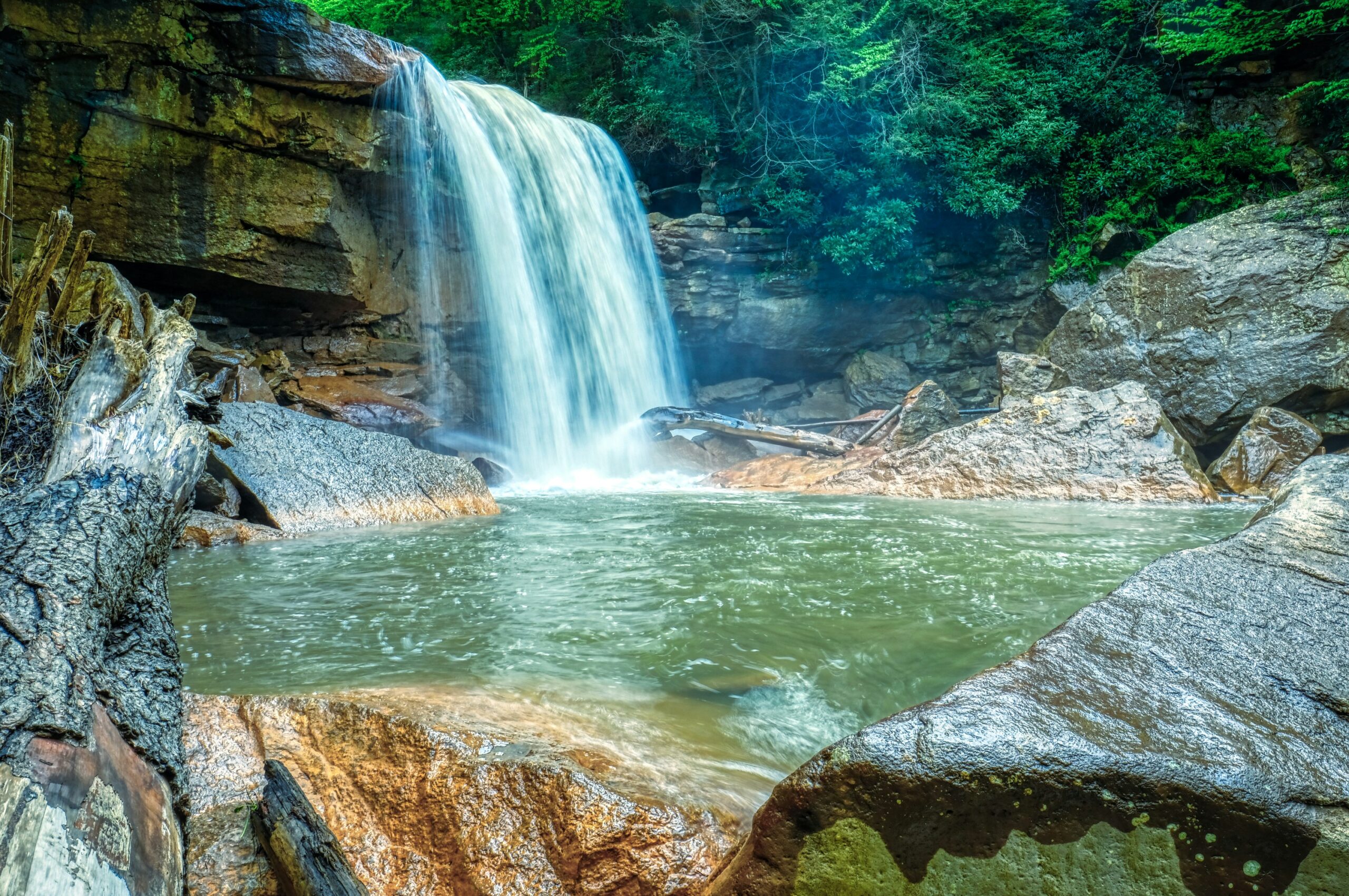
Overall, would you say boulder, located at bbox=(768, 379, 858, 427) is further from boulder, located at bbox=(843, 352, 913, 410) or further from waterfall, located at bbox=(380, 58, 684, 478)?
waterfall, located at bbox=(380, 58, 684, 478)

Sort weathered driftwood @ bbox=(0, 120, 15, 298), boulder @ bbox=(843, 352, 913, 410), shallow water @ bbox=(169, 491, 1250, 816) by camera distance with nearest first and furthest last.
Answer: shallow water @ bbox=(169, 491, 1250, 816) < weathered driftwood @ bbox=(0, 120, 15, 298) < boulder @ bbox=(843, 352, 913, 410)

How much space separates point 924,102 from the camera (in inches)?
609

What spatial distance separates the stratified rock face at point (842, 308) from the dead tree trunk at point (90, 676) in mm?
13538

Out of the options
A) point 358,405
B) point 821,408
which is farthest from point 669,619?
point 821,408

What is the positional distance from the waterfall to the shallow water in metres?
7.28

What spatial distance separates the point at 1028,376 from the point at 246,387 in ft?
36.5

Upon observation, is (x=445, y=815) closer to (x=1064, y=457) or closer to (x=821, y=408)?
(x=1064, y=457)

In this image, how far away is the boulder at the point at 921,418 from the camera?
11570 millimetres

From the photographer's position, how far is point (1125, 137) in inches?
604

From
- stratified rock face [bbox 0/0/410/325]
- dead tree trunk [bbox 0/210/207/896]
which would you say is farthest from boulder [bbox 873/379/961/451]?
dead tree trunk [bbox 0/210/207/896]

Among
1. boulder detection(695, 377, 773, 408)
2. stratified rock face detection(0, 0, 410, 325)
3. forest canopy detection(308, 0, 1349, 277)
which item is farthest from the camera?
boulder detection(695, 377, 773, 408)

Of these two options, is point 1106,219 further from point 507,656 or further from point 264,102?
point 507,656

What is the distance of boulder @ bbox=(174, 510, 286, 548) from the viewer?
230 inches

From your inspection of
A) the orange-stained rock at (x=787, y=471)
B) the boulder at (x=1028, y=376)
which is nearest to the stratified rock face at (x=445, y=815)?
the orange-stained rock at (x=787, y=471)
